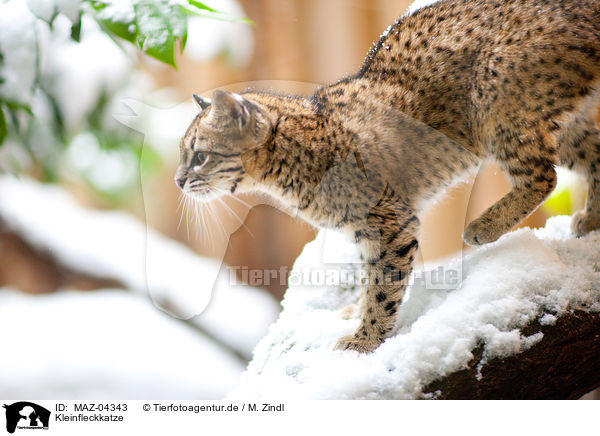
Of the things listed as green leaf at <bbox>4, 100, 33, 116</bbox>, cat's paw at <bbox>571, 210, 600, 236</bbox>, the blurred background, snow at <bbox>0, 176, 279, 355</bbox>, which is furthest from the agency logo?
cat's paw at <bbox>571, 210, 600, 236</bbox>

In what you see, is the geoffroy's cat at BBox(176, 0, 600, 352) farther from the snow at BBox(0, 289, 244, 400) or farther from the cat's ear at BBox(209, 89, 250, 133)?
the snow at BBox(0, 289, 244, 400)

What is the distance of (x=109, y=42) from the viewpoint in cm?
176

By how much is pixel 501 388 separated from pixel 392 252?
1.79ft

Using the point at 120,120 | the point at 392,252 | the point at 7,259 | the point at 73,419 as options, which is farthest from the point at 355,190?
the point at 7,259

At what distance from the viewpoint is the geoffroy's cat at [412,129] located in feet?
5.68

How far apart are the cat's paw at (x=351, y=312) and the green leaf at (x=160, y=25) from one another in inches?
48.0

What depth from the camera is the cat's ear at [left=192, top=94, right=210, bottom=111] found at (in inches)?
71.9

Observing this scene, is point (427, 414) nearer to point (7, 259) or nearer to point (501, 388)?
point (501, 388)

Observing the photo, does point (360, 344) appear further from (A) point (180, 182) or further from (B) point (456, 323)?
(A) point (180, 182)

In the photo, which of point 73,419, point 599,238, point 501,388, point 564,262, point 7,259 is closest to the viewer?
point 501,388

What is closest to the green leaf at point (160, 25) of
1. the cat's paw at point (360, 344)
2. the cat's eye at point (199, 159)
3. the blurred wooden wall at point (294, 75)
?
the blurred wooden wall at point (294, 75)

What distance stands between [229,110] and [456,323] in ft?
3.24

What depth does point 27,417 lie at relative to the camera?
63.4 inches

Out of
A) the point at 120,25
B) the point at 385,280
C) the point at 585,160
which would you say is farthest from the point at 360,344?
the point at 120,25
